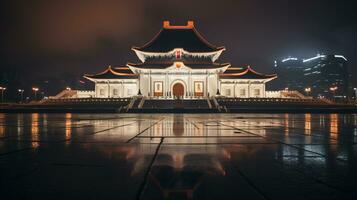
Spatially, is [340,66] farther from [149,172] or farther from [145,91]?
[149,172]

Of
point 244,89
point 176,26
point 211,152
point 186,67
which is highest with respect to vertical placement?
point 176,26

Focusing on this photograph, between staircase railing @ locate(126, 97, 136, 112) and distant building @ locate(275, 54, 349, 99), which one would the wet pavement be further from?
distant building @ locate(275, 54, 349, 99)

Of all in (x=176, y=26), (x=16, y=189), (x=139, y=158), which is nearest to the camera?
(x=16, y=189)

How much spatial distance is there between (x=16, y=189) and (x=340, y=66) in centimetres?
19141

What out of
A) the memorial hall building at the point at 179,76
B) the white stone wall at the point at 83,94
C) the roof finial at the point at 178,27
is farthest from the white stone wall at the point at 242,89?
the white stone wall at the point at 83,94

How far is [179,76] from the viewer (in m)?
53.8

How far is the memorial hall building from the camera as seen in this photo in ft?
169

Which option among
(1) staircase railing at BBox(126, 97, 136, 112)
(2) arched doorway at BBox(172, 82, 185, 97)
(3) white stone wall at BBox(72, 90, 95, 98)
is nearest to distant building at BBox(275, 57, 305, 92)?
(2) arched doorway at BBox(172, 82, 185, 97)

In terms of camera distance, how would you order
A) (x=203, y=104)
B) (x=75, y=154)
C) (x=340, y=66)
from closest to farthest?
(x=75, y=154) < (x=203, y=104) < (x=340, y=66)

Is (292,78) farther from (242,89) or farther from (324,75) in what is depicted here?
(242,89)

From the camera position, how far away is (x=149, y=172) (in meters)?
3.68

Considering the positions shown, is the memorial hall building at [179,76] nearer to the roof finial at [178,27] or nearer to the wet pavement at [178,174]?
the roof finial at [178,27]

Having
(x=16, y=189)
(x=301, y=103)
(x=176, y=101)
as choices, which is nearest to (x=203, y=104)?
(x=176, y=101)

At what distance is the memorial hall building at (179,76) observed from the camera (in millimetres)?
51594
